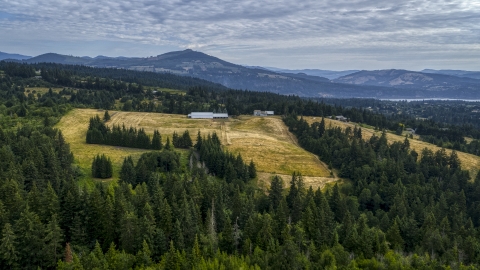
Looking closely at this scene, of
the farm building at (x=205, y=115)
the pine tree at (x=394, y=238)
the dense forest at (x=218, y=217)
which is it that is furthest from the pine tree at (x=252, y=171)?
the farm building at (x=205, y=115)

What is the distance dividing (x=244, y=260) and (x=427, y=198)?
63218mm

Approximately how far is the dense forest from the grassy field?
9.06m

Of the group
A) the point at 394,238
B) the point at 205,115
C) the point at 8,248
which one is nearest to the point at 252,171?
the point at 394,238

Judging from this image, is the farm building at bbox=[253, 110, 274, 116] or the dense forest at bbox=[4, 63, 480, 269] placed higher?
the farm building at bbox=[253, 110, 274, 116]

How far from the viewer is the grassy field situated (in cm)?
10594

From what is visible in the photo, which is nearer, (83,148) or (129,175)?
(129,175)

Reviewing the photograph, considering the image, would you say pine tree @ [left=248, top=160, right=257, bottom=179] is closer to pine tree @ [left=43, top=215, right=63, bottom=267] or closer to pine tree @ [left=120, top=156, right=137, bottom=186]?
pine tree @ [left=120, top=156, right=137, bottom=186]

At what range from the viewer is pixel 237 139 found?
440ft

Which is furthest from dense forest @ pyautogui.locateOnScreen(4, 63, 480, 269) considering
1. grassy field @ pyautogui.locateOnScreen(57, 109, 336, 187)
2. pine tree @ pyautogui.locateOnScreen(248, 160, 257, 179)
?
grassy field @ pyautogui.locateOnScreen(57, 109, 336, 187)

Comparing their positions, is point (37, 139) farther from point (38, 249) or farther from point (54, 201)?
point (38, 249)

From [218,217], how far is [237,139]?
69522 millimetres

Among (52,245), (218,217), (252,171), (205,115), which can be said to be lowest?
(218,217)

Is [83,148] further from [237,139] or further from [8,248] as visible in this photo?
[8,248]

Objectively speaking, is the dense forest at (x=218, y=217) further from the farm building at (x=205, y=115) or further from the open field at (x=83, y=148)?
the farm building at (x=205, y=115)
